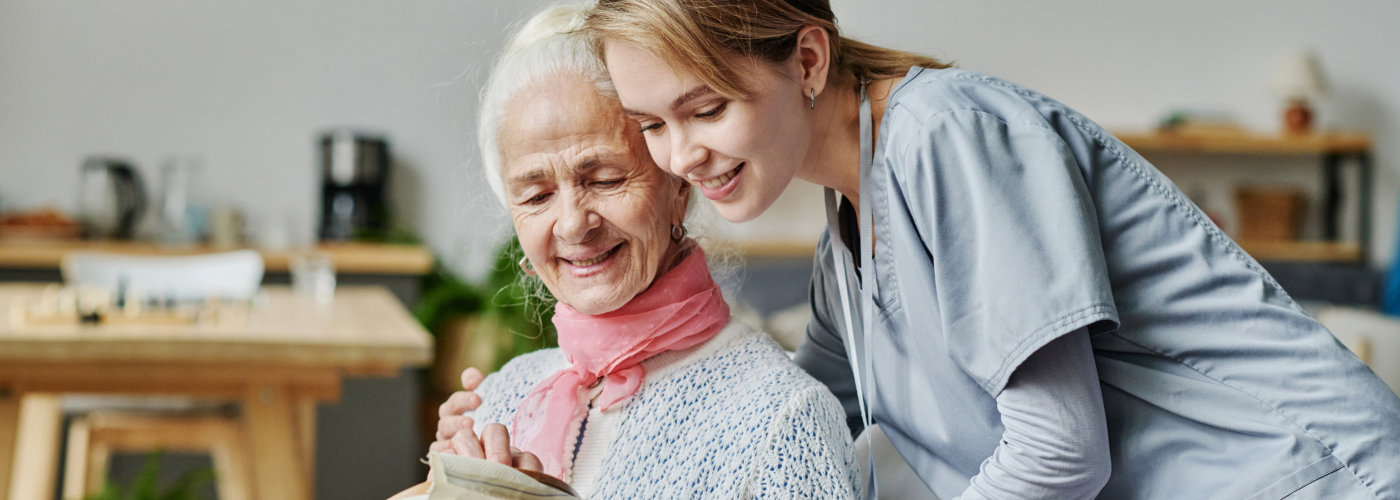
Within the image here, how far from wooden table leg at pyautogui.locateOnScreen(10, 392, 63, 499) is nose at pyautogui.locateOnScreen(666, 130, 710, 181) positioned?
7.93ft

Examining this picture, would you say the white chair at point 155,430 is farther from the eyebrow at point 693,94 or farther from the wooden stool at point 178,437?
the eyebrow at point 693,94

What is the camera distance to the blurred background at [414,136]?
4590 mm

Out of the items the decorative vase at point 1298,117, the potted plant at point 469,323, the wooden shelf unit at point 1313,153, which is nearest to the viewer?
the potted plant at point 469,323

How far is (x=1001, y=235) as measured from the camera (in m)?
1.00

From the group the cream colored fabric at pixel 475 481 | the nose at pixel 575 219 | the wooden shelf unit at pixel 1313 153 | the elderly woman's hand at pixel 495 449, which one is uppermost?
the nose at pixel 575 219

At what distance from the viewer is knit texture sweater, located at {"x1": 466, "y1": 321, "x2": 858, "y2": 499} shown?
1.07 m

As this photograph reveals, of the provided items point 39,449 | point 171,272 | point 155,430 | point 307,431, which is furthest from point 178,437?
point 171,272

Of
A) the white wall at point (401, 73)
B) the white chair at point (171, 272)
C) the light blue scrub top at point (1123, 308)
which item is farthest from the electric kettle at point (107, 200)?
the light blue scrub top at point (1123, 308)

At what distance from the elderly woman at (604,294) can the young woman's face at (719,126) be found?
0.23ft

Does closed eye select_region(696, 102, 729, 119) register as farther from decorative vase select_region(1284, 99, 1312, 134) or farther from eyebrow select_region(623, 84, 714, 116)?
decorative vase select_region(1284, 99, 1312, 134)

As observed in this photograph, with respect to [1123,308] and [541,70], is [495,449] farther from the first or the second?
[1123,308]

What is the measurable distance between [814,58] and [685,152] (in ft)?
0.64

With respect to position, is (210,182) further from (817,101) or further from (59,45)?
(817,101)

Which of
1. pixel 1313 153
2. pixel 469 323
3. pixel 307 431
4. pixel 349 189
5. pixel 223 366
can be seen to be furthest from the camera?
pixel 1313 153
